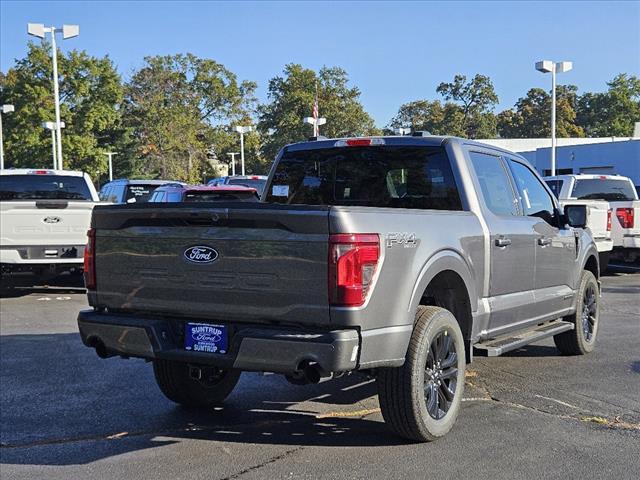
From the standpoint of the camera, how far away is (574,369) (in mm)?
6680

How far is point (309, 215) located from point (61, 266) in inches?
322

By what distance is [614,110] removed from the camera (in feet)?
295

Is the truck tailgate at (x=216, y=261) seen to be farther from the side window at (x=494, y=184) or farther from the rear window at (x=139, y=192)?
the rear window at (x=139, y=192)

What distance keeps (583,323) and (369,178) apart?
3002 millimetres

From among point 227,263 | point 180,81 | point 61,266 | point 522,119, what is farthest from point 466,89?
point 227,263

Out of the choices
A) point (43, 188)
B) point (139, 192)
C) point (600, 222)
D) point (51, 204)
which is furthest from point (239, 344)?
point (139, 192)

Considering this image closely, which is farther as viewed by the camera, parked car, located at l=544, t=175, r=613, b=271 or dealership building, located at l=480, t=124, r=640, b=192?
dealership building, located at l=480, t=124, r=640, b=192

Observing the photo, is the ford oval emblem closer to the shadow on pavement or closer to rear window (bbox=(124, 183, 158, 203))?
the shadow on pavement

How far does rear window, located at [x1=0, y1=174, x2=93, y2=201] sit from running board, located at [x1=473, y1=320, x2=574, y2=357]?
835 cm

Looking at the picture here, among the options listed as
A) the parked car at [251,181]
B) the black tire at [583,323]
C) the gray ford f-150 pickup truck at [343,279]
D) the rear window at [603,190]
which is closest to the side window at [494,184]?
the gray ford f-150 pickup truck at [343,279]

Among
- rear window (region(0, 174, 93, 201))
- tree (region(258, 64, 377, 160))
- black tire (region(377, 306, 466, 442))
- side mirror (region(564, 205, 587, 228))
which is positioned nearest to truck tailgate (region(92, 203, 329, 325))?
black tire (region(377, 306, 466, 442))

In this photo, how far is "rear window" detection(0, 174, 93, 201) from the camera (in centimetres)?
1141

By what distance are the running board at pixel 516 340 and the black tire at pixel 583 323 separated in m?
0.26

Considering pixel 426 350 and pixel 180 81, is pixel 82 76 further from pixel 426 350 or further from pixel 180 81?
pixel 426 350
